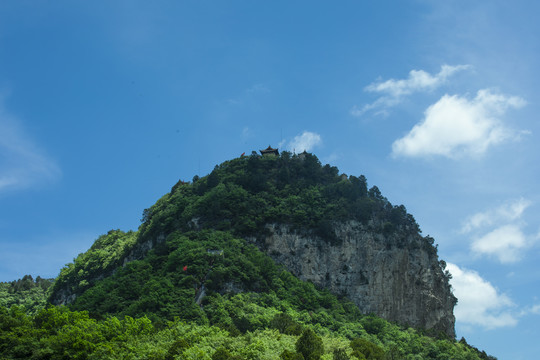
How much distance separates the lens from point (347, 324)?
5844 cm

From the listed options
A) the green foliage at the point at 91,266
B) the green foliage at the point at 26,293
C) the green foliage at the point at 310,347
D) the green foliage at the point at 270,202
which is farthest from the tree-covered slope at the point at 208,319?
the green foliage at the point at 26,293

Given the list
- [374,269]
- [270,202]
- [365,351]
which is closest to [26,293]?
[270,202]

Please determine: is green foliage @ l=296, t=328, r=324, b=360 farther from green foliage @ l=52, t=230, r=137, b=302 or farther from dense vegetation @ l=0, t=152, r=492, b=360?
green foliage @ l=52, t=230, r=137, b=302

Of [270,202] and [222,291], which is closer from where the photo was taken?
[222,291]

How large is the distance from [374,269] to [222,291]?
2269 centimetres

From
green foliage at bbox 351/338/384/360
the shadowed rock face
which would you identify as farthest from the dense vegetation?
the shadowed rock face

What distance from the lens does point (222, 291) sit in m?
57.6

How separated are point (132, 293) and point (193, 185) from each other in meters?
27.9

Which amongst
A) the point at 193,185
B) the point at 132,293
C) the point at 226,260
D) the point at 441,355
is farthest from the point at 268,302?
the point at 193,185

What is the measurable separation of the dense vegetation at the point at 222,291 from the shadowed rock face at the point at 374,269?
1.63 m

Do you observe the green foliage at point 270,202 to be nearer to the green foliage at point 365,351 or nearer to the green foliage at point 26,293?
the green foliage at point 26,293

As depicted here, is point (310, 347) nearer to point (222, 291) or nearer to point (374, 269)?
point (222, 291)

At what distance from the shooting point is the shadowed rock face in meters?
70.1

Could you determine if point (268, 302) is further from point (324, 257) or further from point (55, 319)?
point (55, 319)
